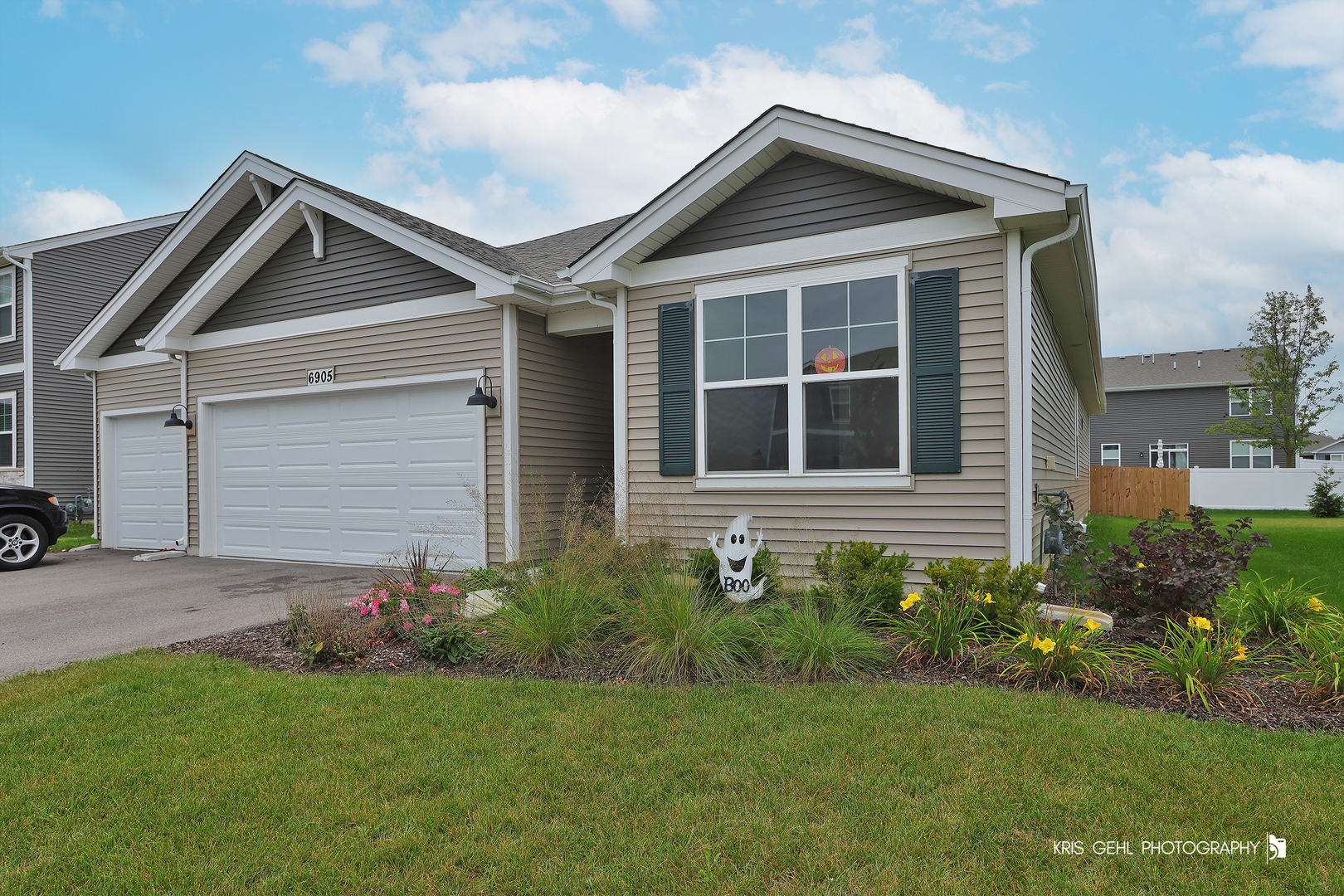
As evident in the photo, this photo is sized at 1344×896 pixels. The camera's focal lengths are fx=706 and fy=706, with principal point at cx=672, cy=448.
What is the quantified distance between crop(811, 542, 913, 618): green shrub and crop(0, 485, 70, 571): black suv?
33.4ft

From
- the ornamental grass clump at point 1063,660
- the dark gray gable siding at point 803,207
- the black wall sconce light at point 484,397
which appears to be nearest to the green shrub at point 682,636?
the ornamental grass clump at point 1063,660

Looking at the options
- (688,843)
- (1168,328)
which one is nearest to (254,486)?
(688,843)

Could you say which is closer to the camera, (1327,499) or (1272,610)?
(1272,610)

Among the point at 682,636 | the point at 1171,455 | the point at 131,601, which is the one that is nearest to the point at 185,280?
the point at 131,601

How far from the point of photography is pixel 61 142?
12156 millimetres

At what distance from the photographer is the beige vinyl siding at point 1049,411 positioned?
6719 mm

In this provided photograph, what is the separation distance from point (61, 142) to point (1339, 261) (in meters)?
32.1

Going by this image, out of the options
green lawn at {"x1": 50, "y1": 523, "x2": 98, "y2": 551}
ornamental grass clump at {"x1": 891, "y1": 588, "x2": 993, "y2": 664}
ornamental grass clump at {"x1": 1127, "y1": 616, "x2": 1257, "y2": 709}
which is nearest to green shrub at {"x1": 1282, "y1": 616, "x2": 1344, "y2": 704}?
ornamental grass clump at {"x1": 1127, "y1": 616, "x2": 1257, "y2": 709}

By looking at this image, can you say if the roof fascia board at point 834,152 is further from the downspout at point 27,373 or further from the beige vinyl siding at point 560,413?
the downspout at point 27,373

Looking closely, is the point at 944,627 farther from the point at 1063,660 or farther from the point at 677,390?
the point at 677,390

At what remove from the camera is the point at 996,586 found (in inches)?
179

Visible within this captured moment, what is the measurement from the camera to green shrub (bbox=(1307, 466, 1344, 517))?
57.7ft

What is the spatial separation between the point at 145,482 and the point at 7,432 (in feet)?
25.8

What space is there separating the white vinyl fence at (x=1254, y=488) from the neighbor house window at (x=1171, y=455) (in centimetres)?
555
